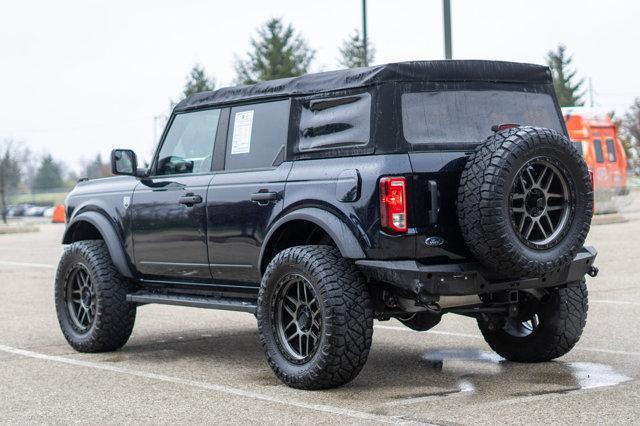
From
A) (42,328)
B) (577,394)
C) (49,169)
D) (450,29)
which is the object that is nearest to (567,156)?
(577,394)

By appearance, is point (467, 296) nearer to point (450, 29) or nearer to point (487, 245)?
point (487, 245)

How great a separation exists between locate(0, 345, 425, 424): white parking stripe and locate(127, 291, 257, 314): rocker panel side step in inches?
22.9

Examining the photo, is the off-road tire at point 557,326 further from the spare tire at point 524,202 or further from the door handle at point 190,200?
the door handle at point 190,200

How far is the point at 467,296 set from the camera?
6801 mm

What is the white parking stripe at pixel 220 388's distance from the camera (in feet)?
19.5

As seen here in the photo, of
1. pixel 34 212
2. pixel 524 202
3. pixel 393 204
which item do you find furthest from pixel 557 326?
pixel 34 212

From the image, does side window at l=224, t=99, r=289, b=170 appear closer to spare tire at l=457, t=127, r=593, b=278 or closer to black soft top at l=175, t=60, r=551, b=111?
black soft top at l=175, t=60, r=551, b=111

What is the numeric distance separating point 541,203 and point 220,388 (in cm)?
225

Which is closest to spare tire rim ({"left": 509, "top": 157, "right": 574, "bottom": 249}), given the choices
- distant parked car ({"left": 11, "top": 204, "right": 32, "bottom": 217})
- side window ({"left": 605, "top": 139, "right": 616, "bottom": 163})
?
side window ({"left": 605, "top": 139, "right": 616, "bottom": 163})

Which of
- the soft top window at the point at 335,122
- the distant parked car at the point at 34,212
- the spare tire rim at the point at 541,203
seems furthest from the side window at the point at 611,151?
the distant parked car at the point at 34,212

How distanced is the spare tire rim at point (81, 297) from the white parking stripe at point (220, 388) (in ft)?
1.34

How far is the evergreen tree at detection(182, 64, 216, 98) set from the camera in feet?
238

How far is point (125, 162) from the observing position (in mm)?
8750

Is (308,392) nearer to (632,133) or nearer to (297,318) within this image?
(297,318)
